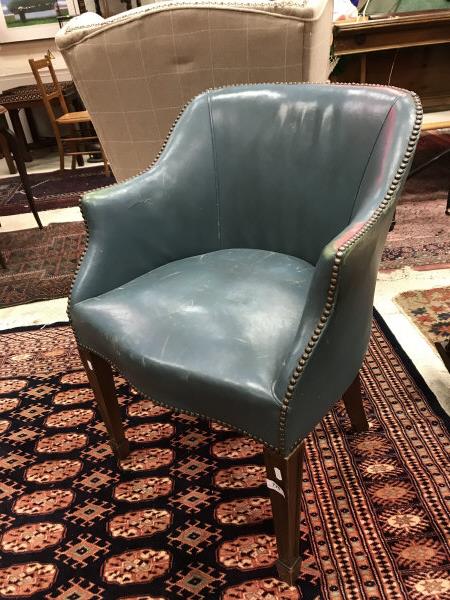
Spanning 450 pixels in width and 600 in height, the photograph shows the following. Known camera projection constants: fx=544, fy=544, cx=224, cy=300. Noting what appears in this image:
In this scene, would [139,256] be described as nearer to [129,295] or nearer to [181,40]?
[129,295]

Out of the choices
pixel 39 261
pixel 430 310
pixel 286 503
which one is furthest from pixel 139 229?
pixel 39 261

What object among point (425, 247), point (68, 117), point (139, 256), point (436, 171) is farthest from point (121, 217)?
point (68, 117)

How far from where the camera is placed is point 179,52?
177cm

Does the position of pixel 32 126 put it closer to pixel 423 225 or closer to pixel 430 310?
pixel 423 225

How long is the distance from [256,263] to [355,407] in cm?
51

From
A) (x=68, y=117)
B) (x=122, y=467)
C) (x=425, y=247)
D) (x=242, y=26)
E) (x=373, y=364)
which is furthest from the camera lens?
(x=68, y=117)

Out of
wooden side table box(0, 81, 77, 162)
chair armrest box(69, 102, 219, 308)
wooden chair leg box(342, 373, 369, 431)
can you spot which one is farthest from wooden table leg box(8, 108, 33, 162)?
wooden chair leg box(342, 373, 369, 431)

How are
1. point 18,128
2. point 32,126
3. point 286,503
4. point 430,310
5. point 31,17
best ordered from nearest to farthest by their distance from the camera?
1. point 286,503
2. point 430,310
3. point 18,128
4. point 31,17
5. point 32,126

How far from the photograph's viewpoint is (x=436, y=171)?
141 inches

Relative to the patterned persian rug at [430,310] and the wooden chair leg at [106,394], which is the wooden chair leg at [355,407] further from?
the wooden chair leg at [106,394]

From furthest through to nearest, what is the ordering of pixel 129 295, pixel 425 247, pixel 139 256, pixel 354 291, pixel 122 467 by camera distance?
pixel 425 247, pixel 122 467, pixel 139 256, pixel 129 295, pixel 354 291

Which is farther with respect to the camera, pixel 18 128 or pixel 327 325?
pixel 18 128

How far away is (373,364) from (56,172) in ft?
12.0

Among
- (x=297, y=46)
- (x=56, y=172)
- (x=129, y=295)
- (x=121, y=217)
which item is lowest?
(x=56, y=172)
